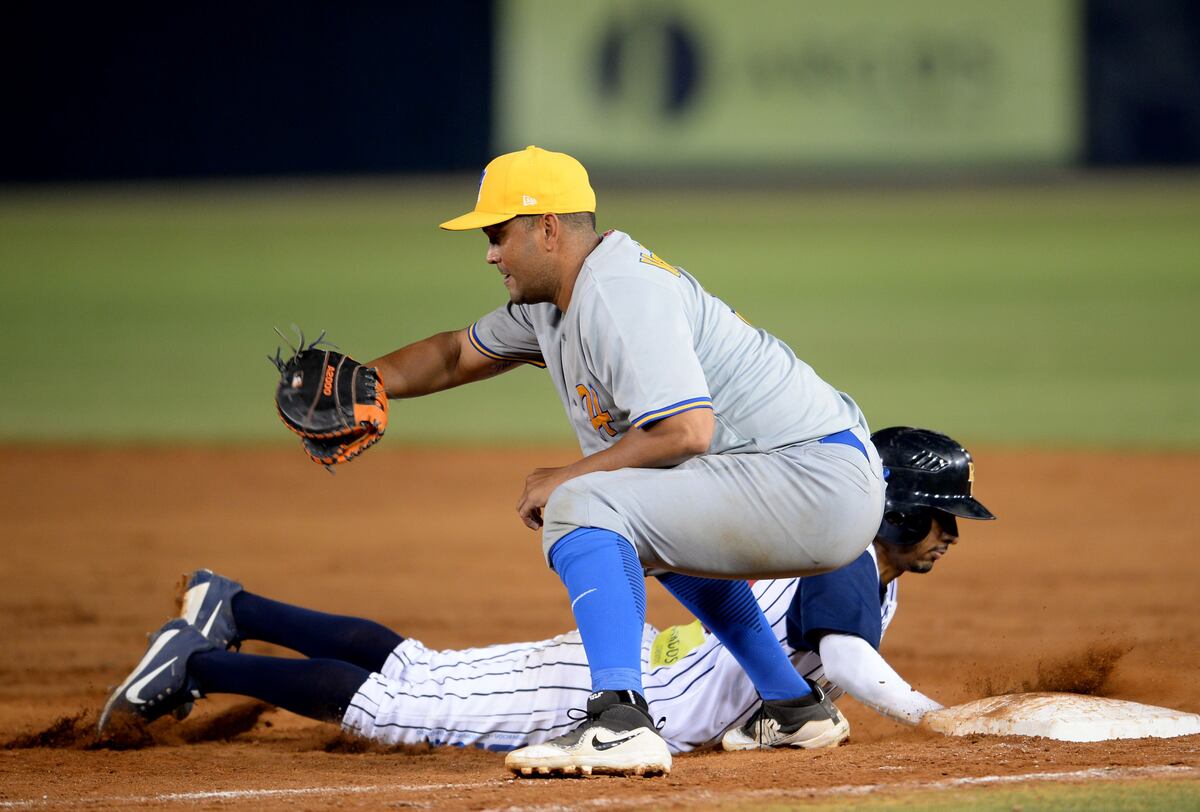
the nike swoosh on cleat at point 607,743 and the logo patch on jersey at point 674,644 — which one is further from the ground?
the nike swoosh on cleat at point 607,743

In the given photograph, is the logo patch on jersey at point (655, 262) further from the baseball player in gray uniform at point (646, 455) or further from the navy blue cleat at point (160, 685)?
the navy blue cleat at point (160, 685)

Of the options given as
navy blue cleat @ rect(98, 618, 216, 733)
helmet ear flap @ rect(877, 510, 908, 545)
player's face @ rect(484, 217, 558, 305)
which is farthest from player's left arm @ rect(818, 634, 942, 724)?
navy blue cleat @ rect(98, 618, 216, 733)

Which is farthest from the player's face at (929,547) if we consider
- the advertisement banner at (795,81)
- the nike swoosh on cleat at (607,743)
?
the advertisement banner at (795,81)

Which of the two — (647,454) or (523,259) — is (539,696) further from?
(523,259)

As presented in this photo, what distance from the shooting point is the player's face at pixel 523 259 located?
329 centimetres

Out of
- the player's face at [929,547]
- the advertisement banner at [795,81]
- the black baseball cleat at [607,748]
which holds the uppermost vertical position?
the advertisement banner at [795,81]

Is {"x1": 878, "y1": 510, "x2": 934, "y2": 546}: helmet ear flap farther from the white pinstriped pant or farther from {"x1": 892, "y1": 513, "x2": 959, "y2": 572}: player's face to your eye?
the white pinstriped pant

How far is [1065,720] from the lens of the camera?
3502 mm

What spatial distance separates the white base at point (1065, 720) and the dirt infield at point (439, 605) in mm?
65

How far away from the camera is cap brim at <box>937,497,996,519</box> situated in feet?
12.2

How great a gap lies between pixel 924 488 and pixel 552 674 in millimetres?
1030

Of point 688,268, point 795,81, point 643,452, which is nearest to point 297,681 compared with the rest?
point 643,452

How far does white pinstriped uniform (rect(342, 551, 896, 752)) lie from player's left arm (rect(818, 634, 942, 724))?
0.83ft

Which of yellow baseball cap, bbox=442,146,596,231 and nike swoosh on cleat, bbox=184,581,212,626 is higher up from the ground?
yellow baseball cap, bbox=442,146,596,231
